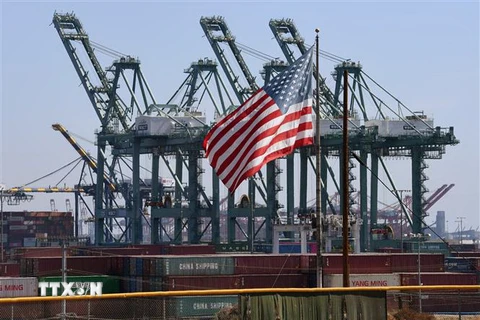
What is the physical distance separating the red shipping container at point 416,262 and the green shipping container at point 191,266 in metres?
12.4

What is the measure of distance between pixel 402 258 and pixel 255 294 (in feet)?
148

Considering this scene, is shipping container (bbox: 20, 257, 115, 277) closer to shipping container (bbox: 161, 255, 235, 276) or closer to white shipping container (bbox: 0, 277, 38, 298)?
shipping container (bbox: 161, 255, 235, 276)

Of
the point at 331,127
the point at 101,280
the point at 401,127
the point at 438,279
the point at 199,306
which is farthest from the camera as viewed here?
the point at 401,127

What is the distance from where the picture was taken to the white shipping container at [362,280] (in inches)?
2117

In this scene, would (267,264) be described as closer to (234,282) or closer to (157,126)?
(234,282)

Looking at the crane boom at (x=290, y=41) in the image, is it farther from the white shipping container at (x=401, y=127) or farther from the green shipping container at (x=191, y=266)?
the green shipping container at (x=191, y=266)

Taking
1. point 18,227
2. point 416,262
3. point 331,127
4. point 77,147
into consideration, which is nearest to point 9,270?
point 416,262

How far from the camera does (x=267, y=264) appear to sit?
60.8 m

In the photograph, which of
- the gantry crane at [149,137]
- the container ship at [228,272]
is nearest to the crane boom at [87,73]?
the gantry crane at [149,137]

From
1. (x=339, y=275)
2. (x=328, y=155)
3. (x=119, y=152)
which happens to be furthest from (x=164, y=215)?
A: (x=339, y=275)

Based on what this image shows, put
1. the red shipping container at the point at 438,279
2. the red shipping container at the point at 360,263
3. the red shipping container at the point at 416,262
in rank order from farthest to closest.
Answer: the red shipping container at the point at 416,262
the red shipping container at the point at 438,279
the red shipping container at the point at 360,263

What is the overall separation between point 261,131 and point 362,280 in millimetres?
28938

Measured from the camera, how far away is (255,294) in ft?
76.2

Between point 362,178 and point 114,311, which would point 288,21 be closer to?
point 362,178
